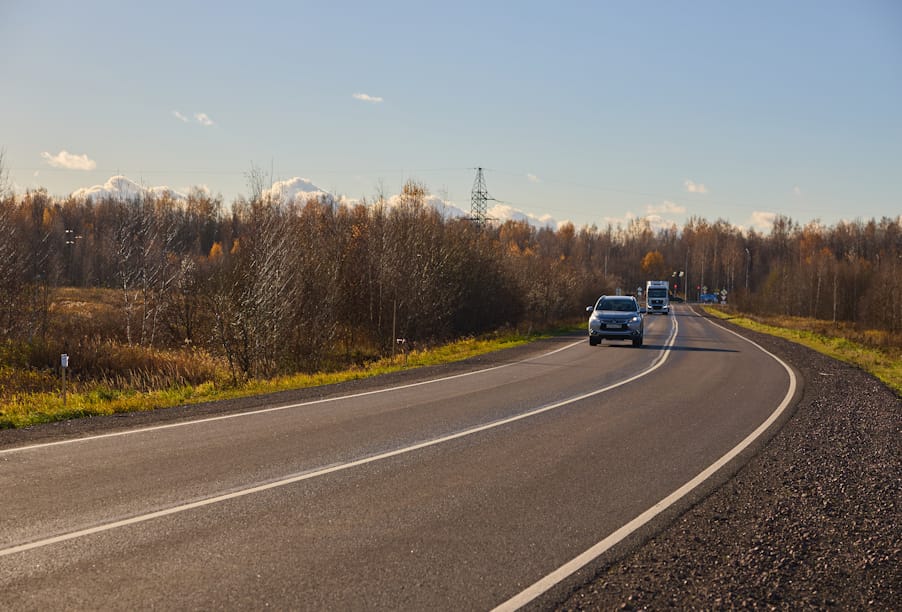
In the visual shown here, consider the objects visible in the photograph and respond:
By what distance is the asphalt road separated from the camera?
15.2ft

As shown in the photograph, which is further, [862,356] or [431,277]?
[431,277]

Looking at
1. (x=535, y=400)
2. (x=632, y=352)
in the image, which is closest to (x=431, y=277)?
(x=632, y=352)

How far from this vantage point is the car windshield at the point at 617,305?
94.4 ft

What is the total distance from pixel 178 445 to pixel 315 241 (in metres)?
23.9

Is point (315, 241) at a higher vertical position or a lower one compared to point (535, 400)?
higher

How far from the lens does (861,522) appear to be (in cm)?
666

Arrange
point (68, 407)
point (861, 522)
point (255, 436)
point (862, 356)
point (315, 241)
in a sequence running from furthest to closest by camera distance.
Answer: point (315, 241)
point (862, 356)
point (68, 407)
point (255, 436)
point (861, 522)

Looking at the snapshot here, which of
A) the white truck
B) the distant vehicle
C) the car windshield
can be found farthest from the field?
the white truck

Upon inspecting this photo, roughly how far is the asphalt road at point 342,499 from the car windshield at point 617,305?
50.7 ft

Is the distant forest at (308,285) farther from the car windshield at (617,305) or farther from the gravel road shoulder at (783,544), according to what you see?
the gravel road shoulder at (783,544)

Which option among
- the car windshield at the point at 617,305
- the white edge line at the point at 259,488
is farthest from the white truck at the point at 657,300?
the white edge line at the point at 259,488

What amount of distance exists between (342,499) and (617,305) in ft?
77.5

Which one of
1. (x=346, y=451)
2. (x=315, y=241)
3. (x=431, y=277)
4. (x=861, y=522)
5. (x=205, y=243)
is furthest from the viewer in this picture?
(x=205, y=243)

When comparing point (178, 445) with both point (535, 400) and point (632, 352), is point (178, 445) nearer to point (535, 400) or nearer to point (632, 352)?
point (535, 400)
